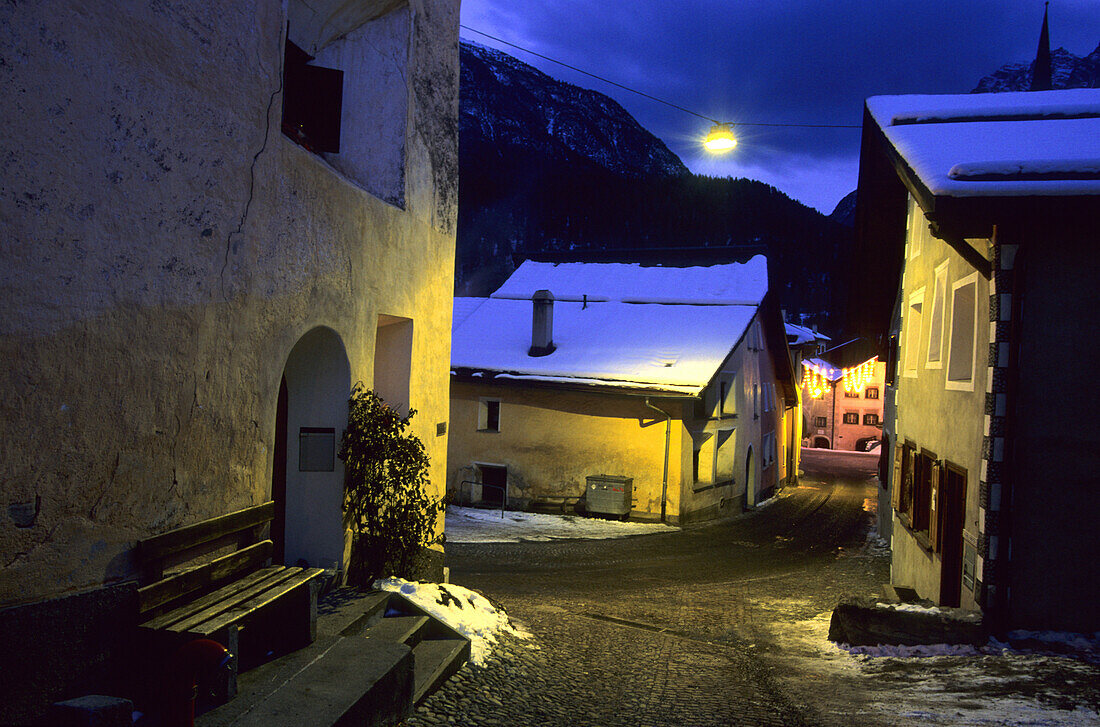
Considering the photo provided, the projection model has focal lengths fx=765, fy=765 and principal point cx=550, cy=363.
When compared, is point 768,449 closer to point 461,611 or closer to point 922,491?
point 922,491

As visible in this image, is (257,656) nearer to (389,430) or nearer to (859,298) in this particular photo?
(389,430)

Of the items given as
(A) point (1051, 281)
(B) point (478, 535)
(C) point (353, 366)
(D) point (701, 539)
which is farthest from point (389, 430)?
(D) point (701, 539)

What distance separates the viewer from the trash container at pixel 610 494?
63.2ft

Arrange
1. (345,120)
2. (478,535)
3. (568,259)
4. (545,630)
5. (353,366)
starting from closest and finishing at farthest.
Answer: (353,366), (345,120), (545,630), (478,535), (568,259)

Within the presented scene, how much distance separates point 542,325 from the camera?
21.8 m

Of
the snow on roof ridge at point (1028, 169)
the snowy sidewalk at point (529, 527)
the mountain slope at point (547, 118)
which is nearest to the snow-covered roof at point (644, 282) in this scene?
the snowy sidewalk at point (529, 527)

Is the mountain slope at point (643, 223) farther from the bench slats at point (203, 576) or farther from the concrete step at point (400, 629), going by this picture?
the bench slats at point (203, 576)

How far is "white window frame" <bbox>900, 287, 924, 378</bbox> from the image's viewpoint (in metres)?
11.0

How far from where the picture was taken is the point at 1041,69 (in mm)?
16391

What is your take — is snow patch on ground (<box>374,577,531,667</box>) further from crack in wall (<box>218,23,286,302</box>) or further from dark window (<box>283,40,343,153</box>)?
dark window (<box>283,40,343,153</box>)

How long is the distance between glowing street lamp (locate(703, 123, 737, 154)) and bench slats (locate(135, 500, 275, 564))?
1270cm

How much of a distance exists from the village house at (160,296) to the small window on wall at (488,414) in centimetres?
1430

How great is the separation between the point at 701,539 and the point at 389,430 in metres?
12.7

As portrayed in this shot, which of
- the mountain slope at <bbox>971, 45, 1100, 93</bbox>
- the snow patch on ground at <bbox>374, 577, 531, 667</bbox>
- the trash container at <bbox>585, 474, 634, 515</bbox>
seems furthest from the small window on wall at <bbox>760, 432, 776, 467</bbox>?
the mountain slope at <bbox>971, 45, 1100, 93</bbox>
